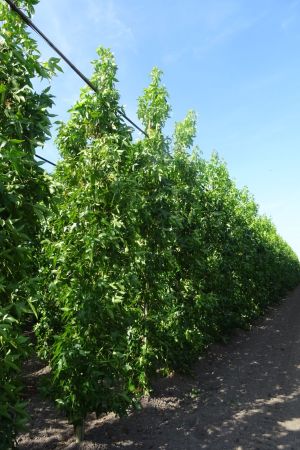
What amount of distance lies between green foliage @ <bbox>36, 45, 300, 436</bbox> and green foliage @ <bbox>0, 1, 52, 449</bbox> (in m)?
0.39

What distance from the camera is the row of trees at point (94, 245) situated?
3.82m

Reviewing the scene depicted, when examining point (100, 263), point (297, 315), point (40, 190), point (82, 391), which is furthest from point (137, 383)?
point (297, 315)

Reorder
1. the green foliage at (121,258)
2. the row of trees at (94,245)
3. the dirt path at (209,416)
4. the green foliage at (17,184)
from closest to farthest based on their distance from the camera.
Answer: the green foliage at (17,184), the row of trees at (94,245), the green foliage at (121,258), the dirt path at (209,416)

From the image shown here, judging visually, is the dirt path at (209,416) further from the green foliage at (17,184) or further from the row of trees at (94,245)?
the green foliage at (17,184)

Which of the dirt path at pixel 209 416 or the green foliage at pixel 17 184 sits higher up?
the green foliage at pixel 17 184

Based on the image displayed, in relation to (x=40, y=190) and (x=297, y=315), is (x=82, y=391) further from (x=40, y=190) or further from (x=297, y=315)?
(x=297, y=315)

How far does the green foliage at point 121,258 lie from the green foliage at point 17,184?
1.29 feet

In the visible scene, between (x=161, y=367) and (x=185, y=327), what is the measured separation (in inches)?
54.2

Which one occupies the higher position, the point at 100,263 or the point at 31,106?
the point at 31,106

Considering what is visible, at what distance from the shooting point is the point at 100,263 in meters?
Result: 6.09

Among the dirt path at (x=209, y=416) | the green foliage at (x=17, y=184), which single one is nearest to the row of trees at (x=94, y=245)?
the green foliage at (x=17, y=184)

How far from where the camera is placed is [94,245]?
19.0ft

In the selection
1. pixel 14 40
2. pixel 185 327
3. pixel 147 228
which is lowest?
pixel 185 327

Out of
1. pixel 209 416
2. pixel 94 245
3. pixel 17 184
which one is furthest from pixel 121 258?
pixel 209 416
